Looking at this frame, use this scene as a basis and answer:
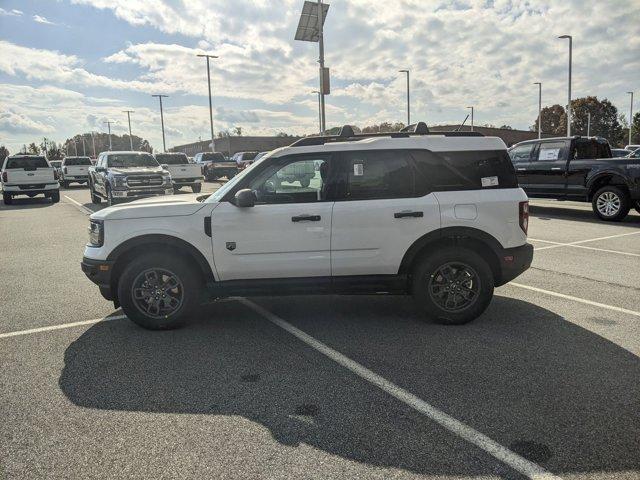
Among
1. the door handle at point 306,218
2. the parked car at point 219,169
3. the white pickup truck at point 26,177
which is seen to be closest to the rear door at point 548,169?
the door handle at point 306,218

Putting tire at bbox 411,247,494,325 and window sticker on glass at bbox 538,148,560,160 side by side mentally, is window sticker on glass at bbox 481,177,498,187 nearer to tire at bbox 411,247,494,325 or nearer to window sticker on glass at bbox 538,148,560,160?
tire at bbox 411,247,494,325

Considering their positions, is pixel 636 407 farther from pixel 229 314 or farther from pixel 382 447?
pixel 229 314

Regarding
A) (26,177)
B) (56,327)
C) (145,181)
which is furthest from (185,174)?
(56,327)

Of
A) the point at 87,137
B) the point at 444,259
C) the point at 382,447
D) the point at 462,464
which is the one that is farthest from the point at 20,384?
the point at 87,137

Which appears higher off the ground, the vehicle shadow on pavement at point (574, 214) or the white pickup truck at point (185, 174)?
the white pickup truck at point (185, 174)

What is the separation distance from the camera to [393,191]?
16.5ft

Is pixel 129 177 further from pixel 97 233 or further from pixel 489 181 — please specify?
pixel 489 181

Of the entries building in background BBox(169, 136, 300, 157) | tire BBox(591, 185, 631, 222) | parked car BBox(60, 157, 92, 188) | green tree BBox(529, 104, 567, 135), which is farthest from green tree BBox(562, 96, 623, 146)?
tire BBox(591, 185, 631, 222)

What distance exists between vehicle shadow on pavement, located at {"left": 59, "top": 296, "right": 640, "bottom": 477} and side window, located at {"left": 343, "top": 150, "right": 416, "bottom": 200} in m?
1.31

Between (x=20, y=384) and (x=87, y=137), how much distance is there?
543ft

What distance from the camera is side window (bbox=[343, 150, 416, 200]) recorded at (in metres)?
5.04

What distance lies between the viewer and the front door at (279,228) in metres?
4.95

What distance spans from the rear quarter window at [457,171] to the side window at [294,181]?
0.95 meters

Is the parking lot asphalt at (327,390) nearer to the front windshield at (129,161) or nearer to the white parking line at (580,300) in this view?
the white parking line at (580,300)
